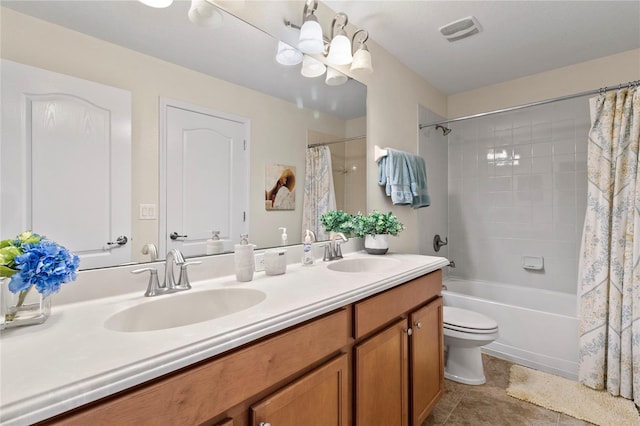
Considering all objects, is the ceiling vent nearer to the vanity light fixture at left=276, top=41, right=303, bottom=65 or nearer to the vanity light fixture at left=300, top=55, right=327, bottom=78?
the vanity light fixture at left=300, top=55, right=327, bottom=78

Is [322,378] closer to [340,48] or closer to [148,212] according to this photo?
[148,212]

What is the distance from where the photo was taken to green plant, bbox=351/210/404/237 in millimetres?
1902

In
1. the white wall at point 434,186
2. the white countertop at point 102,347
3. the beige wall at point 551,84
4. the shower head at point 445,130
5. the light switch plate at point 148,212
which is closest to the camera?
the white countertop at point 102,347

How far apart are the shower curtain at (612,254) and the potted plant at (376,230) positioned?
4.28 ft

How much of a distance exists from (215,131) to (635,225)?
2.40m

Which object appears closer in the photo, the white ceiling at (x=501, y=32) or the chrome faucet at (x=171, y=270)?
the chrome faucet at (x=171, y=270)

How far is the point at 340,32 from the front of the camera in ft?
6.15

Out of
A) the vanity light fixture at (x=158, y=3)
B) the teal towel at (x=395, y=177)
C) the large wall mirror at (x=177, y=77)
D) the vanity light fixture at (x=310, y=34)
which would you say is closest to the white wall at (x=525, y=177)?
the teal towel at (x=395, y=177)

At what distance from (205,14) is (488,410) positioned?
97.6 inches

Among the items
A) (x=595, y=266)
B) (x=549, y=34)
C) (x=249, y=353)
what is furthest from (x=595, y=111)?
(x=249, y=353)

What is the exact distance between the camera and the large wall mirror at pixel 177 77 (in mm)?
917

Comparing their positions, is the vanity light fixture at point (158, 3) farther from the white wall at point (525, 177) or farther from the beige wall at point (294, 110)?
the white wall at point (525, 177)

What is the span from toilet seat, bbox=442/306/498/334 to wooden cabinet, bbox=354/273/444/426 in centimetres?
34

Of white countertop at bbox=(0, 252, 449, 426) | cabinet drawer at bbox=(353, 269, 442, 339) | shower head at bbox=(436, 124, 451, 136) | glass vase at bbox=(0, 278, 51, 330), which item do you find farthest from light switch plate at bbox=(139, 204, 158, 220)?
shower head at bbox=(436, 124, 451, 136)
